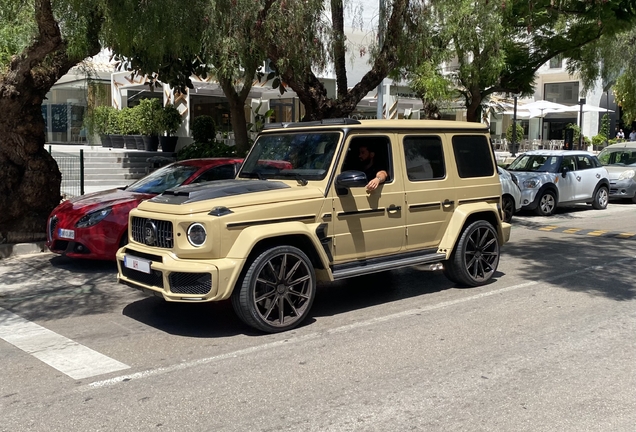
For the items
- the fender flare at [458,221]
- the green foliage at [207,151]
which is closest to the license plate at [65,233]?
the fender flare at [458,221]

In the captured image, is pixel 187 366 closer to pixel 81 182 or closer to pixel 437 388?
pixel 437 388

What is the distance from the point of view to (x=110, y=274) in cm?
943

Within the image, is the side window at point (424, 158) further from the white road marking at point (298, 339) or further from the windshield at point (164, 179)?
the windshield at point (164, 179)

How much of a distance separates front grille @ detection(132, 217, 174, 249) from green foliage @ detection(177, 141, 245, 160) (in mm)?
12502

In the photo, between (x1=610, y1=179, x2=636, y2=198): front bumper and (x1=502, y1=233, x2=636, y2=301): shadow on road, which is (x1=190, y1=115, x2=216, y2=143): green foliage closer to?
(x1=610, y1=179, x2=636, y2=198): front bumper

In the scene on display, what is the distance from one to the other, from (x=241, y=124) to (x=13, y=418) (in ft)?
50.8

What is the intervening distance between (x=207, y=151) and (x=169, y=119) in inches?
160

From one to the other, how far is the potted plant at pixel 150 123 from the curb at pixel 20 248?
44.8 feet

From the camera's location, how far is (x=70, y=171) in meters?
16.4

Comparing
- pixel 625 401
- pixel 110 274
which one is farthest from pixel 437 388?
pixel 110 274

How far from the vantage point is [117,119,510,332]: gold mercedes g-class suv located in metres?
6.14

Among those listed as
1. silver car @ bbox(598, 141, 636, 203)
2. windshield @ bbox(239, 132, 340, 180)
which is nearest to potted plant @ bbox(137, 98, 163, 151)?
silver car @ bbox(598, 141, 636, 203)

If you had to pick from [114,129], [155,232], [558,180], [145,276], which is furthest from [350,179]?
[114,129]

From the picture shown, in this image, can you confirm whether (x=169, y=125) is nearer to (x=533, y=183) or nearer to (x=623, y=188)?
(x=533, y=183)
